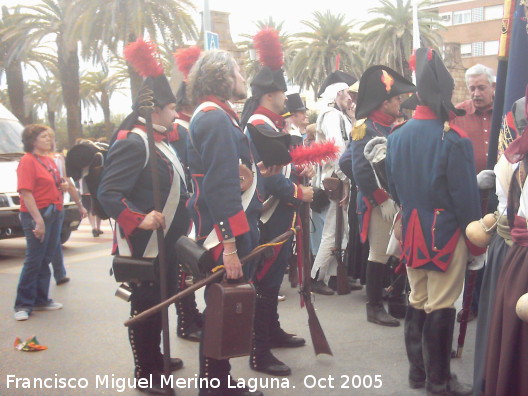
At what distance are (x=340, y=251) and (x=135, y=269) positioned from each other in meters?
2.64

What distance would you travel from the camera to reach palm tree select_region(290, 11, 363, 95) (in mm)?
37906

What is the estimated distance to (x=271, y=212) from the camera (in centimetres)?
455

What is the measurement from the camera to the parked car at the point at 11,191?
9.20 m

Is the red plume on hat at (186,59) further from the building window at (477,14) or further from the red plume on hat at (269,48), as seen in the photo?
the building window at (477,14)

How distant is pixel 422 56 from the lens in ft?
12.0

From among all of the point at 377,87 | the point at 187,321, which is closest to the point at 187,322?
the point at 187,321

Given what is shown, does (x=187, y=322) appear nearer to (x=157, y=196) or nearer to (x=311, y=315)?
(x=311, y=315)

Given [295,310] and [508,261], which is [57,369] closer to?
[295,310]

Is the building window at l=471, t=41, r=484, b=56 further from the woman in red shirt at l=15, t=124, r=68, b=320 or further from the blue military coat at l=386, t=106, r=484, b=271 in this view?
the blue military coat at l=386, t=106, r=484, b=271

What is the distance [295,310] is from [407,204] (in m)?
2.39

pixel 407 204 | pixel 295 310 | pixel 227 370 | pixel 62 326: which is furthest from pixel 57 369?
pixel 407 204

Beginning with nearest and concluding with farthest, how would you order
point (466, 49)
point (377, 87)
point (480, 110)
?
point (377, 87) < point (480, 110) < point (466, 49)

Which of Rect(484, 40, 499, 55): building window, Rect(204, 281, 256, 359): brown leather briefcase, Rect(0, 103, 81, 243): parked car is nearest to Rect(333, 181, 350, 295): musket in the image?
Rect(204, 281, 256, 359): brown leather briefcase

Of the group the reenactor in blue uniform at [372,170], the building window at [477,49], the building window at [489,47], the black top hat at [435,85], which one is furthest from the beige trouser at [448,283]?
the building window at [477,49]
